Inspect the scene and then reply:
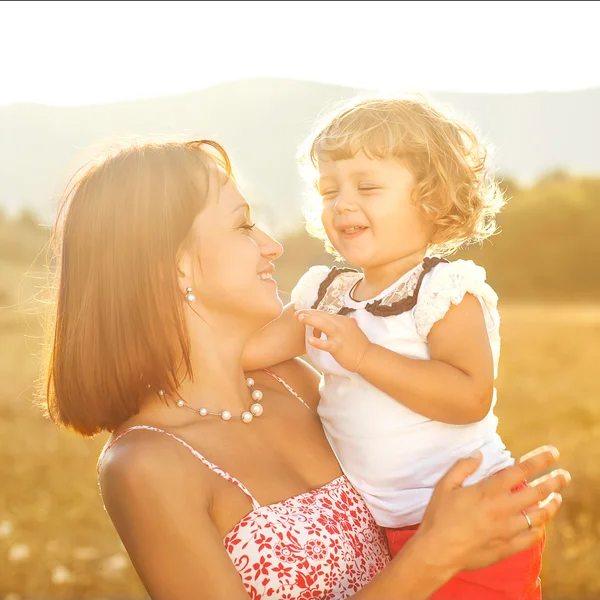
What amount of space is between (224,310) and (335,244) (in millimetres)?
536

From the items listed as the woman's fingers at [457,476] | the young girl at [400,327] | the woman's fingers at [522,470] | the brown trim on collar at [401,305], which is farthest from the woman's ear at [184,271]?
the woman's fingers at [522,470]

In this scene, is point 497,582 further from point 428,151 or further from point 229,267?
point 428,151

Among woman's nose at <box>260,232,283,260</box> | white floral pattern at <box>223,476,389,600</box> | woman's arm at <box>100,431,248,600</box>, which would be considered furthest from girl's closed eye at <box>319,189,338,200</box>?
woman's arm at <box>100,431,248,600</box>

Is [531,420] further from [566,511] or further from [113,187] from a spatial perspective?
[113,187]

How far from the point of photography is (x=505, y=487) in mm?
2330

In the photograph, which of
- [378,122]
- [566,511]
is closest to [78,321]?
[378,122]

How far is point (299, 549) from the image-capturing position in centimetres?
235

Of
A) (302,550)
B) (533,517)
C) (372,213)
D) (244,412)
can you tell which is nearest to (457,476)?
(533,517)

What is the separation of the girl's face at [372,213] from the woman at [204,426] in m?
0.35

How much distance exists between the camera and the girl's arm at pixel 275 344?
2922 mm

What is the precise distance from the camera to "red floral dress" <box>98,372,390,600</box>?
7.56 feet

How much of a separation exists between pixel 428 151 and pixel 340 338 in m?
0.82

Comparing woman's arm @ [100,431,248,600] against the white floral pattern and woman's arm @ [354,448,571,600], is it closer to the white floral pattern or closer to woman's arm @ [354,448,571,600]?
the white floral pattern

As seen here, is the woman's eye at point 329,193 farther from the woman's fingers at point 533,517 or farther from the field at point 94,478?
the woman's fingers at point 533,517
